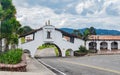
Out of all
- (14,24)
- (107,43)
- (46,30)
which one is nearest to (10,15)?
(14,24)

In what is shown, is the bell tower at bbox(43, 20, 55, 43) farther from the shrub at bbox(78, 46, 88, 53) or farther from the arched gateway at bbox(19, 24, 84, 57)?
the shrub at bbox(78, 46, 88, 53)

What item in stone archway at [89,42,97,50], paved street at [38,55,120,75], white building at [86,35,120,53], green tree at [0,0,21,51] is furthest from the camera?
white building at [86,35,120,53]

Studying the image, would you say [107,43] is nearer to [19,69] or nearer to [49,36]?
[49,36]

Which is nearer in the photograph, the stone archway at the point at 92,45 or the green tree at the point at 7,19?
the green tree at the point at 7,19

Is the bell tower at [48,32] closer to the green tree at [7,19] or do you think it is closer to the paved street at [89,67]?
the paved street at [89,67]

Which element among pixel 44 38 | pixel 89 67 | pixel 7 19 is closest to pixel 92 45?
pixel 44 38

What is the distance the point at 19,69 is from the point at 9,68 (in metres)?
0.74

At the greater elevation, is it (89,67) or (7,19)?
(7,19)

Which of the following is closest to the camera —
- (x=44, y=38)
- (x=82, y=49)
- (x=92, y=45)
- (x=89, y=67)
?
(x=89, y=67)

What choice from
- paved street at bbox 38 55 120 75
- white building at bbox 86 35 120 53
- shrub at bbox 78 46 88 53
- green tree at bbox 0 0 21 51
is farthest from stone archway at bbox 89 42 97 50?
green tree at bbox 0 0 21 51

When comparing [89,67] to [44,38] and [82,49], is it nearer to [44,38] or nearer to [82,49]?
[44,38]

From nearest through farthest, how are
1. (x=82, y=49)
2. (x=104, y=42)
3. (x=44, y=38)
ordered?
1. (x=44, y=38)
2. (x=82, y=49)
3. (x=104, y=42)

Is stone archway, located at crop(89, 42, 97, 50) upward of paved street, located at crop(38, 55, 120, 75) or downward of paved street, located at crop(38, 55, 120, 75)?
upward

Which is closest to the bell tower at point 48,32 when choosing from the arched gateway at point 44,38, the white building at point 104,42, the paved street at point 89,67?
the arched gateway at point 44,38
